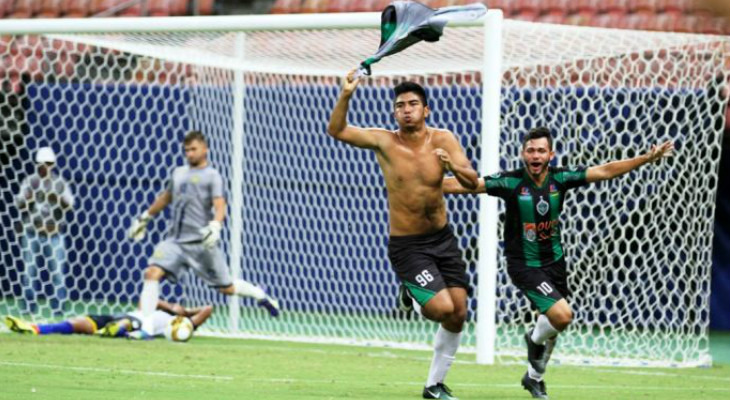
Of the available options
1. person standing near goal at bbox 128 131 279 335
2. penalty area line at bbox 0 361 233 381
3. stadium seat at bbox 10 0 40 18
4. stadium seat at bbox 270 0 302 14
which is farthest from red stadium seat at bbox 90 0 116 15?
penalty area line at bbox 0 361 233 381

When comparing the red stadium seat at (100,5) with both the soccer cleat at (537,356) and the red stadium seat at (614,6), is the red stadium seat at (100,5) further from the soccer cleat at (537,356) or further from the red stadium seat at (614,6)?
the soccer cleat at (537,356)

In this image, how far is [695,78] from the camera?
34.7 ft

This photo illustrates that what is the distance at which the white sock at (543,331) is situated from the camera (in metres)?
7.29

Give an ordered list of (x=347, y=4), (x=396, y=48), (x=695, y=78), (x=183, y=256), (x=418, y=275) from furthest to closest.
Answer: (x=347, y=4) < (x=183, y=256) < (x=695, y=78) < (x=418, y=275) < (x=396, y=48)

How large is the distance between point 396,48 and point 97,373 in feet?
9.87

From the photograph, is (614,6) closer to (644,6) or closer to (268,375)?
(644,6)

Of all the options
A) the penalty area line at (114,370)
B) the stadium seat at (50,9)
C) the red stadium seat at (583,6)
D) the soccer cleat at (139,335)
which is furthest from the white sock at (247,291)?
the stadium seat at (50,9)

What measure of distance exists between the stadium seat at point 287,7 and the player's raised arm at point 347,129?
9620mm

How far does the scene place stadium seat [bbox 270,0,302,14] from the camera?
16594 mm

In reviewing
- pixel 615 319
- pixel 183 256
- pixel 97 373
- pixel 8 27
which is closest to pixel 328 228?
pixel 183 256

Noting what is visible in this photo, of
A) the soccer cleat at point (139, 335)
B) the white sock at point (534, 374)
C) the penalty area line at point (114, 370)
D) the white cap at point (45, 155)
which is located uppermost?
the white cap at point (45, 155)

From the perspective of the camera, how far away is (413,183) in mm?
7137

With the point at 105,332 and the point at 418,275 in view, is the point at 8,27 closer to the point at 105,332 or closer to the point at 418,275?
the point at 105,332

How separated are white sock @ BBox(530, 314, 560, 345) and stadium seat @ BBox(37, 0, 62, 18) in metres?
12.2
